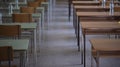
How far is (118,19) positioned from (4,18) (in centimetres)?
240

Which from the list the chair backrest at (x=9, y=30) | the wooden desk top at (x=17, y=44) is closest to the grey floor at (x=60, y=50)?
the chair backrest at (x=9, y=30)

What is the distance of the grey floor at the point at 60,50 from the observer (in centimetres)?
528

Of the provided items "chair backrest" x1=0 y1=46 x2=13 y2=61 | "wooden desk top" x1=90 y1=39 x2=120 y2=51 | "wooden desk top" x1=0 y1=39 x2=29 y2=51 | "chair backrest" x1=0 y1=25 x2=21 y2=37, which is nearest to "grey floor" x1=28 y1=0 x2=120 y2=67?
"chair backrest" x1=0 y1=25 x2=21 y2=37

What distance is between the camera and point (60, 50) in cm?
629

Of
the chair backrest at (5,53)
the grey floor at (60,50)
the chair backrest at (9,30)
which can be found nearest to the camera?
the chair backrest at (5,53)

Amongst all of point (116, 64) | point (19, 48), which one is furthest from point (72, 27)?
point (19, 48)

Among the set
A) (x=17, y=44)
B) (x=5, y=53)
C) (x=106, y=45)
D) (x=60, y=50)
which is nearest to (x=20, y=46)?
(x=17, y=44)

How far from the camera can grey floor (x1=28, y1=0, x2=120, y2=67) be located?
5281mm

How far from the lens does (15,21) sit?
6082 mm

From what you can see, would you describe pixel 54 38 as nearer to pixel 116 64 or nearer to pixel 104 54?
pixel 116 64

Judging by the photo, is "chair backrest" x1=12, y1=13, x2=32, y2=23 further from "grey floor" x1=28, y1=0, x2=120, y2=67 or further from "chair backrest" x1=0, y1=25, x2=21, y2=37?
"chair backrest" x1=0, y1=25, x2=21, y2=37

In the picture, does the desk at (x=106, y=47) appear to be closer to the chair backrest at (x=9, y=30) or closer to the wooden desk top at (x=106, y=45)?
the wooden desk top at (x=106, y=45)

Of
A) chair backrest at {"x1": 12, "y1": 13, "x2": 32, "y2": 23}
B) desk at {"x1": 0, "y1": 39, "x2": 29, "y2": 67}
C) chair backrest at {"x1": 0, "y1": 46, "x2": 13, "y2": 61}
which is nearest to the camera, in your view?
chair backrest at {"x1": 0, "y1": 46, "x2": 13, "y2": 61}

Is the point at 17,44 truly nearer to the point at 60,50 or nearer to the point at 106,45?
the point at 106,45
